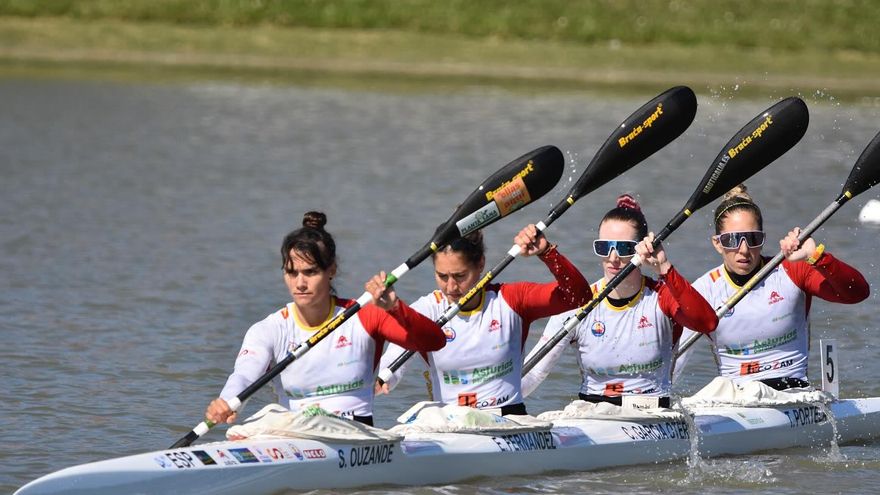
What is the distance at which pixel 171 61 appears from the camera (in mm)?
30594

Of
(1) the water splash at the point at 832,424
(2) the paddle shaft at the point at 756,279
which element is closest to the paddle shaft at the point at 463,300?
(2) the paddle shaft at the point at 756,279

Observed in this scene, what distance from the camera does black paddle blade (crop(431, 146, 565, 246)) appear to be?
27.9ft

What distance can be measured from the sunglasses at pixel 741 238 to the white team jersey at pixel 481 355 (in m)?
1.63

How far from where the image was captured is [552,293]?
26.9 feet

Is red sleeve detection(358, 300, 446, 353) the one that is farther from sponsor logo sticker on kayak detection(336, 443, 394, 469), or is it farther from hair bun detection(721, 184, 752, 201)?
hair bun detection(721, 184, 752, 201)

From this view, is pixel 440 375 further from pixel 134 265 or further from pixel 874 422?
pixel 134 265

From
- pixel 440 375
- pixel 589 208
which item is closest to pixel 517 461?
pixel 440 375

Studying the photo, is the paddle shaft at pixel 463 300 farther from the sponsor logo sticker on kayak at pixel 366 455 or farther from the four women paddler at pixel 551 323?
the sponsor logo sticker on kayak at pixel 366 455

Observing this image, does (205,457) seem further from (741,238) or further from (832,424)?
(832,424)

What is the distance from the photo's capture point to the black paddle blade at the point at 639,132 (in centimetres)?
927

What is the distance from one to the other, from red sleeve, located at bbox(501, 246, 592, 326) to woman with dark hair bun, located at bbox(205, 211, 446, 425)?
2.27 ft

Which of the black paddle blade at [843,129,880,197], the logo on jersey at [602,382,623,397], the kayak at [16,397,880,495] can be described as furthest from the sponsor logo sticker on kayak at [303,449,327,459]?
the black paddle blade at [843,129,880,197]

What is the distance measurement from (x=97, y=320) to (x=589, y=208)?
25.0ft

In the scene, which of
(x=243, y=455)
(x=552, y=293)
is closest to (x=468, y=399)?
(x=552, y=293)
